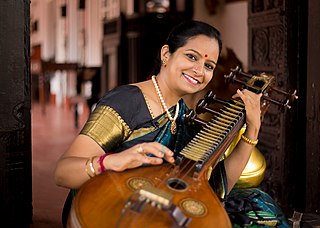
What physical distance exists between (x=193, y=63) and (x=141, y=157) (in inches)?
18.3

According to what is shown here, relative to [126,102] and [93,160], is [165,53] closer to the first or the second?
[126,102]

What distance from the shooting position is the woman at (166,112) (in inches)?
64.7

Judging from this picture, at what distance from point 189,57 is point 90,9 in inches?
321

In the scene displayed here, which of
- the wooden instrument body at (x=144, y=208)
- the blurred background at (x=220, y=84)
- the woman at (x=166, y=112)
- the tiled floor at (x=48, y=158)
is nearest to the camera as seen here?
the wooden instrument body at (x=144, y=208)

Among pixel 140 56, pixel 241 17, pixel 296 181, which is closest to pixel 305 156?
pixel 296 181

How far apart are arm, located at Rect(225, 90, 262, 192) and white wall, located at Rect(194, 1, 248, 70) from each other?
3164mm

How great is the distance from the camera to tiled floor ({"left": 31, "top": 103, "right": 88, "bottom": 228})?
285cm

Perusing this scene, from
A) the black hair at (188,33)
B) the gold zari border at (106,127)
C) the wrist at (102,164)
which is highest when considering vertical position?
the black hair at (188,33)

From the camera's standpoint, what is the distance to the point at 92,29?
961 cm

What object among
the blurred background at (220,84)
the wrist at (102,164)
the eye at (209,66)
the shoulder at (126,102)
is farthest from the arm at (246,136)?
the blurred background at (220,84)

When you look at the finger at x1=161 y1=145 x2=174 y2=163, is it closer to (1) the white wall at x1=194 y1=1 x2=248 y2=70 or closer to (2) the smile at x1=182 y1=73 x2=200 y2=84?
(2) the smile at x1=182 y1=73 x2=200 y2=84

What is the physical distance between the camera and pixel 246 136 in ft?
5.96

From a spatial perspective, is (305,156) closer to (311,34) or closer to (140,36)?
(311,34)

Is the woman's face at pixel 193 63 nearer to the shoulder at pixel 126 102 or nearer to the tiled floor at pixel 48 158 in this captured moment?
the shoulder at pixel 126 102
